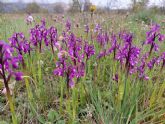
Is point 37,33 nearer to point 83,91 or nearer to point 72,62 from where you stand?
point 72,62

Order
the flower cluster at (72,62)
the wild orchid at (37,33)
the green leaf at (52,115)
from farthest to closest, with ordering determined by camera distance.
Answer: the wild orchid at (37,33)
the green leaf at (52,115)
the flower cluster at (72,62)

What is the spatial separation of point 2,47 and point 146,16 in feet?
27.6

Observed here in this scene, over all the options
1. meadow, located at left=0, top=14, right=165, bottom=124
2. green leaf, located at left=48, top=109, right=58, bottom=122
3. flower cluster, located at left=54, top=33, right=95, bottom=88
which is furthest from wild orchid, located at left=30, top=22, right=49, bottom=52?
green leaf, located at left=48, top=109, right=58, bottom=122

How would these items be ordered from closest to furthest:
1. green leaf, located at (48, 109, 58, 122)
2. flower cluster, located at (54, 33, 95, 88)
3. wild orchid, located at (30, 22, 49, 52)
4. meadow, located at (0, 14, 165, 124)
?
flower cluster, located at (54, 33, 95, 88) < meadow, located at (0, 14, 165, 124) < green leaf, located at (48, 109, 58, 122) < wild orchid, located at (30, 22, 49, 52)

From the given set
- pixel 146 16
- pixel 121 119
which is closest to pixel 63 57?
pixel 121 119

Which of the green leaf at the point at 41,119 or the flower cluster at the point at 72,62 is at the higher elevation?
the flower cluster at the point at 72,62

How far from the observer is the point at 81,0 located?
11.0 feet

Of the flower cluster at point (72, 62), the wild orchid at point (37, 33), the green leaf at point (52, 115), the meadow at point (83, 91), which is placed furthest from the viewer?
the wild orchid at point (37, 33)

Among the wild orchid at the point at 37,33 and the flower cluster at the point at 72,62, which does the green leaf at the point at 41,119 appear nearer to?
the flower cluster at the point at 72,62

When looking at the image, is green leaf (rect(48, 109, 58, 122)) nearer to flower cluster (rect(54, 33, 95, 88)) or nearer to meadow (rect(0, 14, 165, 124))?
meadow (rect(0, 14, 165, 124))

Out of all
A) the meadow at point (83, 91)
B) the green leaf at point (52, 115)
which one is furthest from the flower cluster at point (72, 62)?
the green leaf at point (52, 115)

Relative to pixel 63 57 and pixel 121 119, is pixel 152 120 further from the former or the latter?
pixel 63 57

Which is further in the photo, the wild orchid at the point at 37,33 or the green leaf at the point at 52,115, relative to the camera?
the wild orchid at the point at 37,33

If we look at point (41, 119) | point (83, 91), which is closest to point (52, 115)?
point (41, 119)
